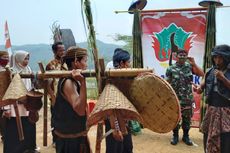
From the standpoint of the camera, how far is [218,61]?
4.76 metres

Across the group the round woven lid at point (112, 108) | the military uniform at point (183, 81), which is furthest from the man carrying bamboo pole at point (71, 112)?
the military uniform at point (183, 81)

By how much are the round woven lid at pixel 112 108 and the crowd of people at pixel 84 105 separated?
0.22 metres

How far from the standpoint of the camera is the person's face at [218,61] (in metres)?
4.72

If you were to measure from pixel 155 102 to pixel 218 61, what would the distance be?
221 centimetres

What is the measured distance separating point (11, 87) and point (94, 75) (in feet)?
2.58

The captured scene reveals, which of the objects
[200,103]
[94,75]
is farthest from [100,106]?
[200,103]

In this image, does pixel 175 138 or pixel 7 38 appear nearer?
pixel 175 138

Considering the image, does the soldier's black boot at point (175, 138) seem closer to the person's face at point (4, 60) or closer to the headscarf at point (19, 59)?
the headscarf at point (19, 59)

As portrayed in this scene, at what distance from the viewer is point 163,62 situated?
8.32 m

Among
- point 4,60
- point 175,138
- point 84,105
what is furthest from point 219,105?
point 4,60

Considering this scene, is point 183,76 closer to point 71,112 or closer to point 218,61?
point 218,61

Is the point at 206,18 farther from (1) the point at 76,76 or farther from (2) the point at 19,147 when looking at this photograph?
(1) the point at 76,76

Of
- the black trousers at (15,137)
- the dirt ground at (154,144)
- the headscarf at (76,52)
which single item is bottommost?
the dirt ground at (154,144)

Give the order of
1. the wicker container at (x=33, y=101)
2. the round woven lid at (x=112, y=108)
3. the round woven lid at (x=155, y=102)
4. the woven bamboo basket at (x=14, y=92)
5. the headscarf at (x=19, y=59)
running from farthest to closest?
the headscarf at (x=19, y=59) → the wicker container at (x=33, y=101) → the woven bamboo basket at (x=14, y=92) → the round woven lid at (x=155, y=102) → the round woven lid at (x=112, y=108)
